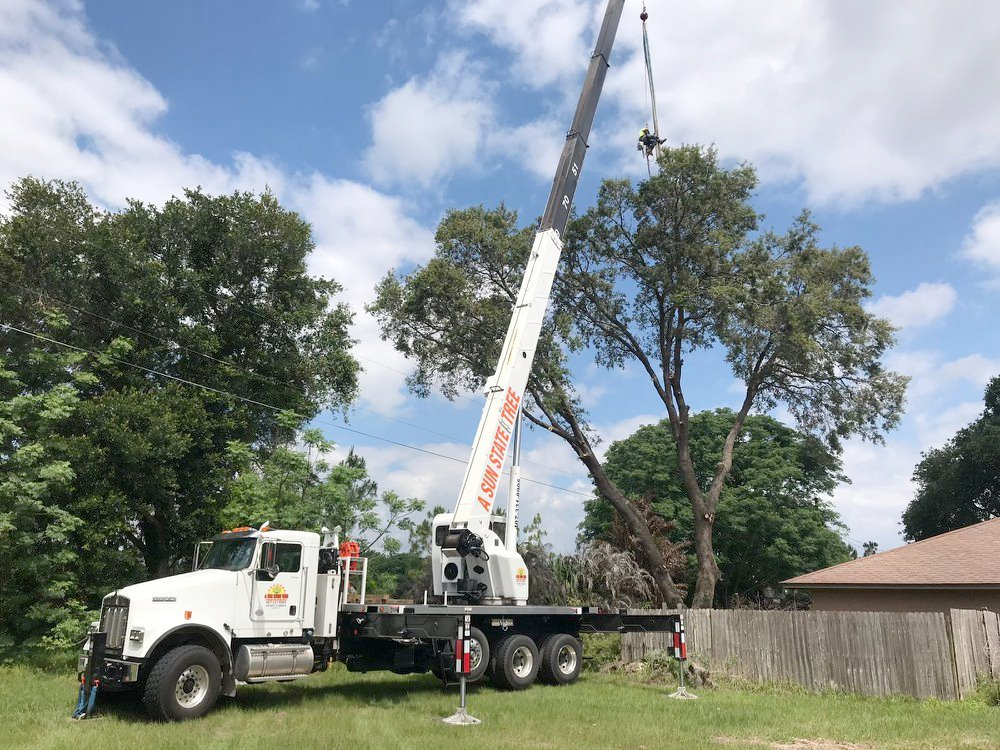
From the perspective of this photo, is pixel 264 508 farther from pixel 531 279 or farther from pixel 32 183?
pixel 32 183

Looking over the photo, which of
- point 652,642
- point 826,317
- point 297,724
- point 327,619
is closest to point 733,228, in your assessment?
point 826,317

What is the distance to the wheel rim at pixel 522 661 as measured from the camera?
14.2 meters

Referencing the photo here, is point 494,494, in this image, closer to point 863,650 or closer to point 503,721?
point 503,721

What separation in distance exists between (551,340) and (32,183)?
17121 mm

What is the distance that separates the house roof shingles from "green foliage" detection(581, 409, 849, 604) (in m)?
7.57

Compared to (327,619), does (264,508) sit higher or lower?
higher

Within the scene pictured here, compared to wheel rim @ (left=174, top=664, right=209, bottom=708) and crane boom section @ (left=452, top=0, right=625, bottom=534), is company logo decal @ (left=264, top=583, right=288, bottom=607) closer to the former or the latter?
wheel rim @ (left=174, top=664, right=209, bottom=708)

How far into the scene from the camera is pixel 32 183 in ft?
76.8

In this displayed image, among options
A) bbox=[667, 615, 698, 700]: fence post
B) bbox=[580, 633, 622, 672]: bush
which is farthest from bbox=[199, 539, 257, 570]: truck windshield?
bbox=[580, 633, 622, 672]: bush

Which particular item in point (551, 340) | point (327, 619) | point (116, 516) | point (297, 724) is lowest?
point (297, 724)

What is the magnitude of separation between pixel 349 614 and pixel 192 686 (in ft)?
9.31

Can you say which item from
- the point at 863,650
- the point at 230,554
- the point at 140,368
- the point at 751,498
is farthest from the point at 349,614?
the point at 751,498

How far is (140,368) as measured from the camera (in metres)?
22.2

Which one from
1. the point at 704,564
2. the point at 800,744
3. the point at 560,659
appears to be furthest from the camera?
the point at 704,564
